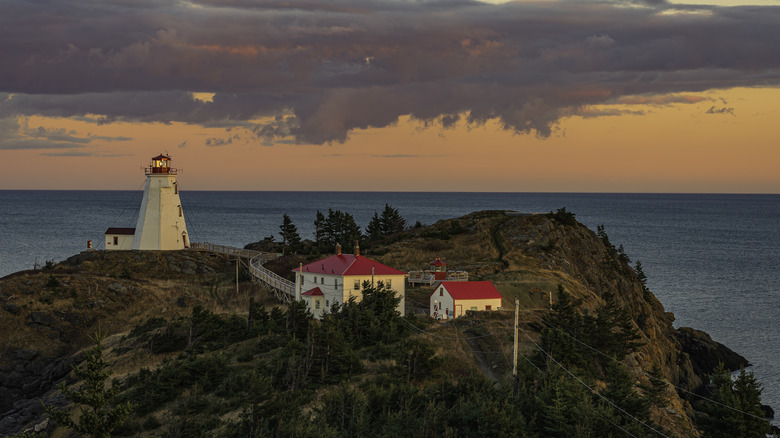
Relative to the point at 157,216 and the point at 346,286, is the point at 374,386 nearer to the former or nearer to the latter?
the point at 346,286

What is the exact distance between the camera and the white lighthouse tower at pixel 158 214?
7356 cm

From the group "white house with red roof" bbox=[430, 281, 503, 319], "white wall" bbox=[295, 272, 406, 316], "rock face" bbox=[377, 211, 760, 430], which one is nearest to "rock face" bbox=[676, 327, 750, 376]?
"rock face" bbox=[377, 211, 760, 430]

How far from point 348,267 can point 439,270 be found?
12.6 metres

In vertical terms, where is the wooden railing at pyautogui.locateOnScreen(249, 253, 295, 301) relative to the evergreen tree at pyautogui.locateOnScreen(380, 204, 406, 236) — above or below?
below

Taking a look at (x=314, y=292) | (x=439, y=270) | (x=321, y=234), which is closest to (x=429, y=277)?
(x=439, y=270)

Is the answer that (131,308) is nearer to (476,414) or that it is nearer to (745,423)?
(476,414)

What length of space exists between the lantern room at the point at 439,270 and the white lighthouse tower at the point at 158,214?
27475 millimetres

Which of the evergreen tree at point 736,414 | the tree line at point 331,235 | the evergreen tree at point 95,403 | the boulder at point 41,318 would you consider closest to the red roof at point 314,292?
the boulder at point 41,318

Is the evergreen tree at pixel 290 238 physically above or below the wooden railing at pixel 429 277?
above

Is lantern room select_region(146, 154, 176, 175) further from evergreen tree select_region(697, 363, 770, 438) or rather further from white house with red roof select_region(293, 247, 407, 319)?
evergreen tree select_region(697, 363, 770, 438)

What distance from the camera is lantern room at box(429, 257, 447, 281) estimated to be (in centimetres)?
5984

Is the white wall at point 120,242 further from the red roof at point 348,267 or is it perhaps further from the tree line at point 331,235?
the red roof at point 348,267

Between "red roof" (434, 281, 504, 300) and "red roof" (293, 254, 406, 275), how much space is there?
4.12 meters

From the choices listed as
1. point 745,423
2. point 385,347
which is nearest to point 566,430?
point 745,423
